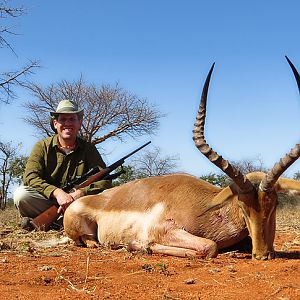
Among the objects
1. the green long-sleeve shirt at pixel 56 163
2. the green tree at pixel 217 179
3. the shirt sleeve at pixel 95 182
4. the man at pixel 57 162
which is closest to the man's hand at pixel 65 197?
the shirt sleeve at pixel 95 182

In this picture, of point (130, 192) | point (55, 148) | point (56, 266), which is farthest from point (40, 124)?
point (56, 266)

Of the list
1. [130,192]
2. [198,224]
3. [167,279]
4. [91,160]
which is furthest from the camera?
[91,160]

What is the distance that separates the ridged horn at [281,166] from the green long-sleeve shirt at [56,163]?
9.63ft

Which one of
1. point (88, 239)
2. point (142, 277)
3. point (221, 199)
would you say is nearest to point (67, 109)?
point (88, 239)

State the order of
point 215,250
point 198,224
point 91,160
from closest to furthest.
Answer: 1. point 215,250
2. point 198,224
3. point 91,160

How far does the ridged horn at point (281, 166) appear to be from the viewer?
4332mm

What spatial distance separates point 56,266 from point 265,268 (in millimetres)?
1490

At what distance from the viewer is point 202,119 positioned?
4.59 metres

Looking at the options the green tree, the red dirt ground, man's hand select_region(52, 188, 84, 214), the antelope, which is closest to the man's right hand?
man's hand select_region(52, 188, 84, 214)

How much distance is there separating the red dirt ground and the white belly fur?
1.27 feet

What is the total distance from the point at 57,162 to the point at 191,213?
9.41 ft

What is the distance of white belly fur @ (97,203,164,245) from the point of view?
4891 mm

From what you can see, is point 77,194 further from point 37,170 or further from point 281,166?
point 281,166

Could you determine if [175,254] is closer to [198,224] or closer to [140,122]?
[198,224]
